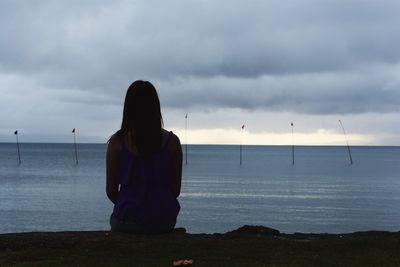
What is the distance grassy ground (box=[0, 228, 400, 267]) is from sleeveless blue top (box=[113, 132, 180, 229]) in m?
0.81

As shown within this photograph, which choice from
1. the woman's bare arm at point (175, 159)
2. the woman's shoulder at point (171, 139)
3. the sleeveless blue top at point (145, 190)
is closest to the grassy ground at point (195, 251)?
the sleeveless blue top at point (145, 190)

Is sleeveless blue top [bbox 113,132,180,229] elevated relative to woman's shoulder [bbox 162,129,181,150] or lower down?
lower down

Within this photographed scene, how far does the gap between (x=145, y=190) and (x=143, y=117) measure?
106 centimetres

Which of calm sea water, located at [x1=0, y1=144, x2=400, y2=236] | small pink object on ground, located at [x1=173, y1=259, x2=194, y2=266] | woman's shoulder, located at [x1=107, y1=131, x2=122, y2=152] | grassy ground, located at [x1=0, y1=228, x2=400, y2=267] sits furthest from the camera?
calm sea water, located at [x1=0, y1=144, x2=400, y2=236]

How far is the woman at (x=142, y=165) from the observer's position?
7.21 meters

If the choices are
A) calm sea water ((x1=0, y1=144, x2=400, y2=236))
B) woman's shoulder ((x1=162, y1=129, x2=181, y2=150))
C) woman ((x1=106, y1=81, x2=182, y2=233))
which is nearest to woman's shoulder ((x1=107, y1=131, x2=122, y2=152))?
woman ((x1=106, y1=81, x2=182, y2=233))

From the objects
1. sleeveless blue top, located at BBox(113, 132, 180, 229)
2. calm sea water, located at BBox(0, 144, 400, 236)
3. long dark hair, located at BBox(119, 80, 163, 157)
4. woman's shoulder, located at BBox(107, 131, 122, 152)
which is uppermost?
long dark hair, located at BBox(119, 80, 163, 157)

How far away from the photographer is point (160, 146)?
7.38 meters

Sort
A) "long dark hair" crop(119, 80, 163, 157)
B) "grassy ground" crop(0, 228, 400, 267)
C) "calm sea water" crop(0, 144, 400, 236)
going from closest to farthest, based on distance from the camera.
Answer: "long dark hair" crop(119, 80, 163, 157)
"grassy ground" crop(0, 228, 400, 267)
"calm sea water" crop(0, 144, 400, 236)

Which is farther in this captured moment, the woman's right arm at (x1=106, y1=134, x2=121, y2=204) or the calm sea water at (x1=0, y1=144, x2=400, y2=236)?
the calm sea water at (x1=0, y1=144, x2=400, y2=236)

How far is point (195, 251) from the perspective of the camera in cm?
911

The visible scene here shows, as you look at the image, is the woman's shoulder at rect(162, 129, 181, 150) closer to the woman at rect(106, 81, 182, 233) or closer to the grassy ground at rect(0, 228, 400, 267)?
the woman at rect(106, 81, 182, 233)

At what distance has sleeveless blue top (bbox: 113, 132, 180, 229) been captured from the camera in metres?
7.45

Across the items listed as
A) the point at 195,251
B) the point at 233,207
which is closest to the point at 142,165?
the point at 195,251
